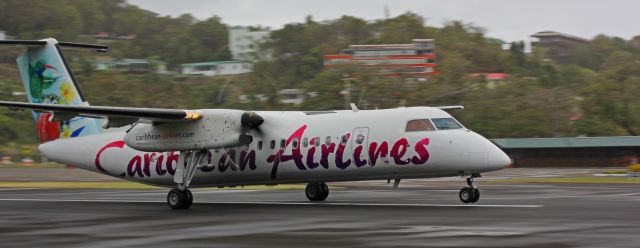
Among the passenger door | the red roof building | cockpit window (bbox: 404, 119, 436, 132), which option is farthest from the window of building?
the red roof building

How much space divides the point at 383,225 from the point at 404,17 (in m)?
169

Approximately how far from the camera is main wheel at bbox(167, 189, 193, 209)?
82.3 ft

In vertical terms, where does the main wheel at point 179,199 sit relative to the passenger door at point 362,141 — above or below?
below

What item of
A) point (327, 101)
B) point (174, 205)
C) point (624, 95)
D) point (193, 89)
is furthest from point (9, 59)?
point (174, 205)

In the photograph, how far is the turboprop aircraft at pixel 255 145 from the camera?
23047mm

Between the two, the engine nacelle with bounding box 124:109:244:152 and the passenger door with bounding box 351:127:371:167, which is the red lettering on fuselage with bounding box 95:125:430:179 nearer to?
the passenger door with bounding box 351:127:371:167

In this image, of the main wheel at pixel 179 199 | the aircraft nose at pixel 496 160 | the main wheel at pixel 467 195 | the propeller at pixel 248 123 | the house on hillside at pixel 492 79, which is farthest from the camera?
the house on hillside at pixel 492 79

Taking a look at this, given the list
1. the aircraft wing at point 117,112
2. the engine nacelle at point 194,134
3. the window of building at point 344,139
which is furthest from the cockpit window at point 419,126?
the aircraft wing at point 117,112

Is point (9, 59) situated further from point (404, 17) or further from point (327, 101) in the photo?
point (327, 101)

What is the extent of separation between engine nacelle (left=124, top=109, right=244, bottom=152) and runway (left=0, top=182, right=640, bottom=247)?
5.92ft

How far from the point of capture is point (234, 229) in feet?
60.7

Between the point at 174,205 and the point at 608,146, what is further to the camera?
the point at 608,146

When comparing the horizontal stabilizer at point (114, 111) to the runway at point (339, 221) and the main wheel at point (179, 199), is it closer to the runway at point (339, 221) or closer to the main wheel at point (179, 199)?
the main wheel at point (179, 199)

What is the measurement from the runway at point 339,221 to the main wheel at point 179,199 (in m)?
0.35
